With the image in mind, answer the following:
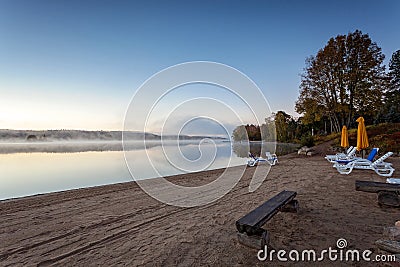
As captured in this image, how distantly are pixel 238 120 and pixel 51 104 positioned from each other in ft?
51.6

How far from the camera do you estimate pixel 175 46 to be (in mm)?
11148

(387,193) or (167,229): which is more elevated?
(387,193)

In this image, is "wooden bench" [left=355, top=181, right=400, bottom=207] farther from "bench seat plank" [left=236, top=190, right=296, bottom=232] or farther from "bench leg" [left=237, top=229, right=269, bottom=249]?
"bench leg" [left=237, top=229, right=269, bottom=249]

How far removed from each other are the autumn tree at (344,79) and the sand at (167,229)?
58.4 ft

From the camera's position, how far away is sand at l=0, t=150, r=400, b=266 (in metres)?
2.69

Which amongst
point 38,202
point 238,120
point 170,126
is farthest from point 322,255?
point 38,202

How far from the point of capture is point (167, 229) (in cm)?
352

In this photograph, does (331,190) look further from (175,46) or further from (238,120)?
(175,46)

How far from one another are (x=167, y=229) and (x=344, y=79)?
21.9 metres

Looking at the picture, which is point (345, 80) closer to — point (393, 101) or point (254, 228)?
point (393, 101)

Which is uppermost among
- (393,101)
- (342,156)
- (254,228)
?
(393,101)

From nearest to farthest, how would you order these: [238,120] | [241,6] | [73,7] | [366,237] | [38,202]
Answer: [366,237], [38,202], [238,120], [73,7], [241,6]

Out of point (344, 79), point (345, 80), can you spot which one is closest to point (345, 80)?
point (345, 80)

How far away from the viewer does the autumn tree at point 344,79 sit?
1912 cm
